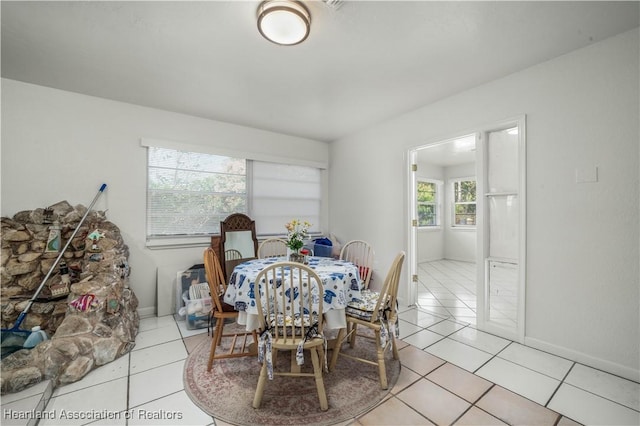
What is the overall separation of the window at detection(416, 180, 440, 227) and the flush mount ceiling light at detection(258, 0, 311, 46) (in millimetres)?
5532

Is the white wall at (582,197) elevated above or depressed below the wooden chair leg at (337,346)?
above

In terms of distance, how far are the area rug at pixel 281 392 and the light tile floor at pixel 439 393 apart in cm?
8

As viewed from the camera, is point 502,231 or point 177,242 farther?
point 177,242

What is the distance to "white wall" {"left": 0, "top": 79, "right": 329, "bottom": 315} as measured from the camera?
8.45 ft

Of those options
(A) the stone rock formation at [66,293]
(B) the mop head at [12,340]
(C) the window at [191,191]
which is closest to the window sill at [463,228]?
(C) the window at [191,191]

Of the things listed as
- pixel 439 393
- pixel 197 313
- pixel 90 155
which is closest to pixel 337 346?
pixel 439 393

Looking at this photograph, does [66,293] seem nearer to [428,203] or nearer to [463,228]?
[428,203]

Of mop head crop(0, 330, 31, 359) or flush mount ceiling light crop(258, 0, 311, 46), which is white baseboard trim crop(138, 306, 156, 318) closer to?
mop head crop(0, 330, 31, 359)

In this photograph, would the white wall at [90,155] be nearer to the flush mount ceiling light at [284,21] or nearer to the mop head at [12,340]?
the mop head at [12,340]

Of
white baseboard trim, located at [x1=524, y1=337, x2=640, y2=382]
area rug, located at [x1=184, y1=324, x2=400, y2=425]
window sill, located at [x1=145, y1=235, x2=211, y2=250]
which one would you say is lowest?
area rug, located at [x1=184, y1=324, x2=400, y2=425]

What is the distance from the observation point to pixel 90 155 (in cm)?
290

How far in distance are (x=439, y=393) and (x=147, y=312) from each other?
3.28 meters

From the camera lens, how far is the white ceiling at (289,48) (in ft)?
5.63

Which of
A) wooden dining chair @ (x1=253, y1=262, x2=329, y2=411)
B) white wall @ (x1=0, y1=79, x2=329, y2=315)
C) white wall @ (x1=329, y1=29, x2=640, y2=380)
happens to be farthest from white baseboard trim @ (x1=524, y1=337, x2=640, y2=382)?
white wall @ (x1=0, y1=79, x2=329, y2=315)
